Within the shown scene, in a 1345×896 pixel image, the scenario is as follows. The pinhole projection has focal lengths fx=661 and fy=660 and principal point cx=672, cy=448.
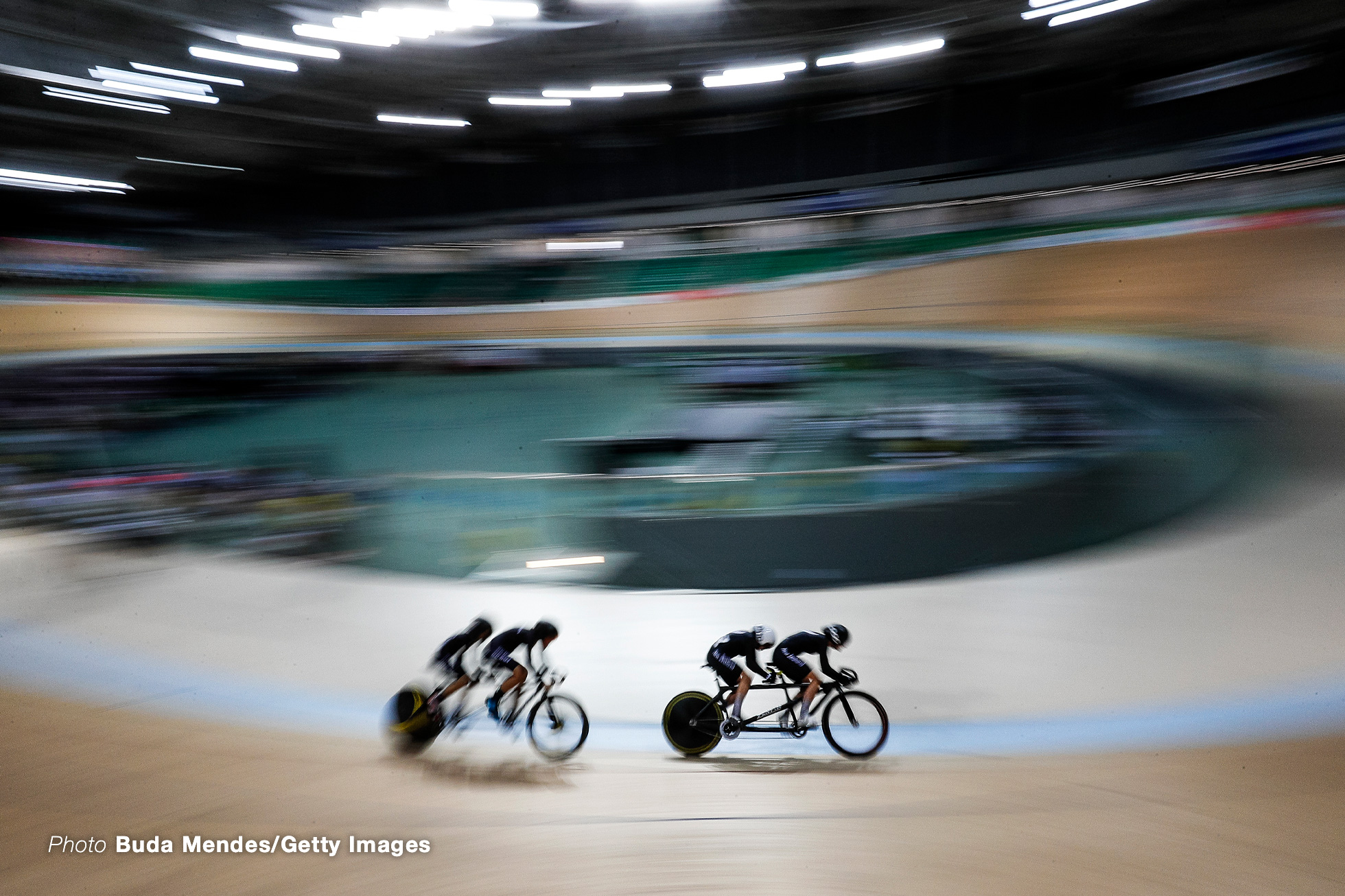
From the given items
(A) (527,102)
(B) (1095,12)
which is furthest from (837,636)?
(B) (1095,12)

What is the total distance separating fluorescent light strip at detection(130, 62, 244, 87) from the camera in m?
2.07

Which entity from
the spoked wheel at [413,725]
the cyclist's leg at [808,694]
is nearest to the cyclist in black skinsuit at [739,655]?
the cyclist's leg at [808,694]

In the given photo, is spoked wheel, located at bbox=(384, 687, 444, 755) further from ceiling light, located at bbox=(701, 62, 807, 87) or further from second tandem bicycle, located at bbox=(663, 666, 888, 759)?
ceiling light, located at bbox=(701, 62, 807, 87)

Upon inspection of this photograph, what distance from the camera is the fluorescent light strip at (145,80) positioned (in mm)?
2035

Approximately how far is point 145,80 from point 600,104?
1.49 metres

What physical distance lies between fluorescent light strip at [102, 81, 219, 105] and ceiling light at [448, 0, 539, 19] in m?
0.87

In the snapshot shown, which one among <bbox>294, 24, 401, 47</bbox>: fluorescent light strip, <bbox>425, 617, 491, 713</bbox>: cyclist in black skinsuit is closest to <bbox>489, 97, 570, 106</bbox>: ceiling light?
<bbox>294, 24, 401, 47</bbox>: fluorescent light strip

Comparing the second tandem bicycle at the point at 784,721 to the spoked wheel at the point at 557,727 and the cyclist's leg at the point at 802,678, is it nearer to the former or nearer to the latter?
the cyclist's leg at the point at 802,678

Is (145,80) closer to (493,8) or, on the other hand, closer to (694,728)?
(493,8)

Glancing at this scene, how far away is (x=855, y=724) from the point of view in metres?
1.64

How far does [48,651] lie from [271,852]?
1600 mm

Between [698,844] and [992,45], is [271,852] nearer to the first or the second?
[698,844]

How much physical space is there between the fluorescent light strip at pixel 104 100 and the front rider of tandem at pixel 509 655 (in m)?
2.04

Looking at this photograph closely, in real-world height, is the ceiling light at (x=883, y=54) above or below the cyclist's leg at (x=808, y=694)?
above
